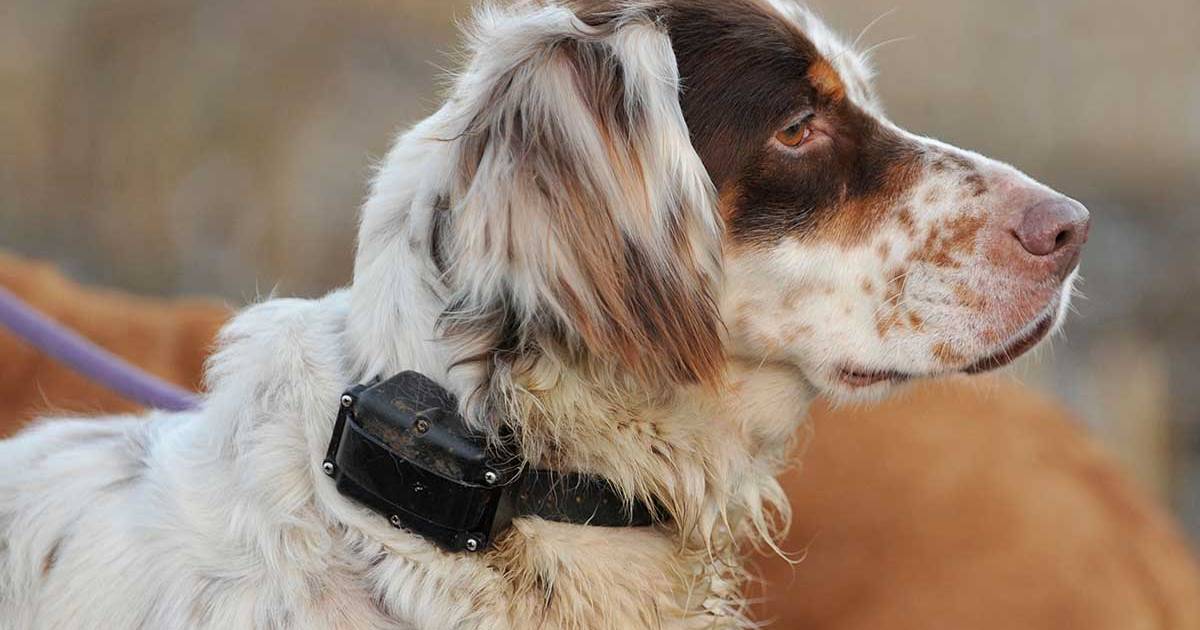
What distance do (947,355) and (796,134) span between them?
446 millimetres

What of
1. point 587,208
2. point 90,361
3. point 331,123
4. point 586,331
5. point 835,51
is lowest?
point 331,123

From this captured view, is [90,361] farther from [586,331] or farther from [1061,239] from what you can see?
[1061,239]

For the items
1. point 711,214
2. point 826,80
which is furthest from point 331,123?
point 711,214

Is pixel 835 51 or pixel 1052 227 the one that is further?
pixel 835 51

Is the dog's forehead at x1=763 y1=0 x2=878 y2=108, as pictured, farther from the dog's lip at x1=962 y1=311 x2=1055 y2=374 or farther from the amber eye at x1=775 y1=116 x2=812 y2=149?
the dog's lip at x1=962 y1=311 x2=1055 y2=374

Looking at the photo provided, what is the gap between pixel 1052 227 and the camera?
2150 mm

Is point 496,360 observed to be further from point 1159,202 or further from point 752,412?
point 1159,202

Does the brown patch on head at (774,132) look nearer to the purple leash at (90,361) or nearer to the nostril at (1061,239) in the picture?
the nostril at (1061,239)

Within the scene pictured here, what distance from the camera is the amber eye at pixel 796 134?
220cm

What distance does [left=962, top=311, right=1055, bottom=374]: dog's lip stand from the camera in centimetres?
223

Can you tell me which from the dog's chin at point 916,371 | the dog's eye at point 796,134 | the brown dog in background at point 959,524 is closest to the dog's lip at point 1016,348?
the dog's chin at point 916,371

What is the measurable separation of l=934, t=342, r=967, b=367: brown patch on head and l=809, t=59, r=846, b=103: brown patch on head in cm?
46

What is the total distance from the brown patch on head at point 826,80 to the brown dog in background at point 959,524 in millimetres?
1152

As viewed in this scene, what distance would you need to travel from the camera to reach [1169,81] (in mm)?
7191
